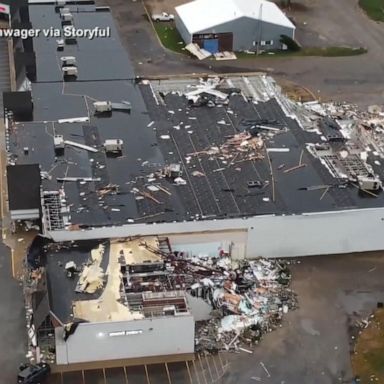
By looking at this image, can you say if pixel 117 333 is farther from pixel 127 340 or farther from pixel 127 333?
pixel 127 340

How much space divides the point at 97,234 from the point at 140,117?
11.2 m

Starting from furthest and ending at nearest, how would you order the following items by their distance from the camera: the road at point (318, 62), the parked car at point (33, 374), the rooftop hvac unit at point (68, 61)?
the road at point (318, 62) → the rooftop hvac unit at point (68, 61) → the parked car at point (33, 374)

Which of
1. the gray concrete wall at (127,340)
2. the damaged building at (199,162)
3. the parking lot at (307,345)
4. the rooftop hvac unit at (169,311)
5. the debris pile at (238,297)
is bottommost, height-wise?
the parking lot at (307,345)

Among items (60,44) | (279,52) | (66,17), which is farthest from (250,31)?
(60,44)

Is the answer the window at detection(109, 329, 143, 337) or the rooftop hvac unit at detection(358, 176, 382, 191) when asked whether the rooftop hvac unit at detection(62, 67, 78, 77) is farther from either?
the window at detection(109, 329, 143, 337)

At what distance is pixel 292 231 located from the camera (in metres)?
38.6

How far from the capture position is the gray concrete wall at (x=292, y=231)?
3709 cm

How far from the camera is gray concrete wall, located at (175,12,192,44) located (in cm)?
6063

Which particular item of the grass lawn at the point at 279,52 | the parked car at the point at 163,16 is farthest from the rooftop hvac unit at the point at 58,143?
the parked car at the point at 163,16

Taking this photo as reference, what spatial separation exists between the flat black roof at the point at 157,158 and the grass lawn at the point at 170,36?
10.2 meters

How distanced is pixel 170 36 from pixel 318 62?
456 inches

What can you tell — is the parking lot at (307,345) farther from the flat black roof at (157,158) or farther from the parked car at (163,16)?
the parked car at (163,16)

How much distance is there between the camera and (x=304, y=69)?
58969 millimetres

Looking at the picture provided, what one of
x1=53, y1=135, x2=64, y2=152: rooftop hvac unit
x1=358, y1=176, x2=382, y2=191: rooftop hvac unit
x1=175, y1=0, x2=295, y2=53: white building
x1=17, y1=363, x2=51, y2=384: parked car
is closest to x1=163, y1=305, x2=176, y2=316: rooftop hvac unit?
x1=17, y1=363, x2=51, y2=384: parked car
